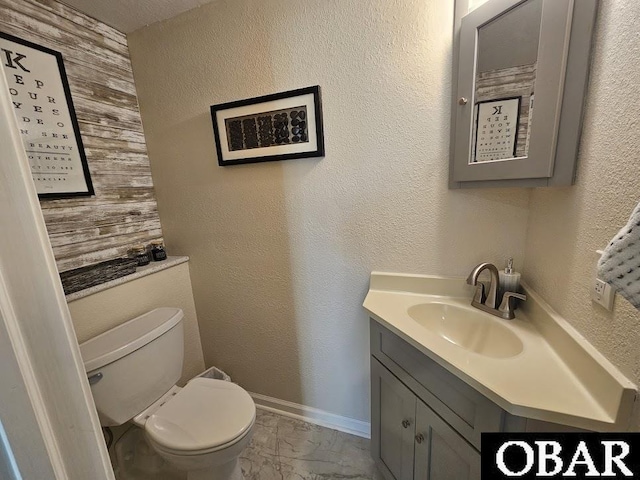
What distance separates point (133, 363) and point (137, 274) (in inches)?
17.0

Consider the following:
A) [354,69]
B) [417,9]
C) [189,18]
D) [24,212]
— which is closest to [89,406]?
[24,212]

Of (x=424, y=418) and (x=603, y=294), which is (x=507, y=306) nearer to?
(x=603, y=294)

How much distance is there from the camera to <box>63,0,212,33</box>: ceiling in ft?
4.18

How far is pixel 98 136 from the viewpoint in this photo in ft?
4.59

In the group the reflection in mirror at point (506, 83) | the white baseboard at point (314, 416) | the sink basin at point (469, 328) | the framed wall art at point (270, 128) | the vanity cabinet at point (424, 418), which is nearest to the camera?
the vanity cabinet at point (424, 418)

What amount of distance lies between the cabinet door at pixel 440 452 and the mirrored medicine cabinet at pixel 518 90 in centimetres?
83

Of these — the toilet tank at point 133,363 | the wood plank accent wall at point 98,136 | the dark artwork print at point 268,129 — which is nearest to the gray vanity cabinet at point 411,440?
the toilet tank at point 133,363

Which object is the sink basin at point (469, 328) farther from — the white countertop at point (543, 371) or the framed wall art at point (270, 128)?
the framed wall art at point (270, 128)

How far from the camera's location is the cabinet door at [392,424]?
103cm

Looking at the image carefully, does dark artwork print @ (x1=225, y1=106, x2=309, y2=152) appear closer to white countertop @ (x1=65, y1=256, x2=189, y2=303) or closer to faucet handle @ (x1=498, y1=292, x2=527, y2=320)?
white countertop @ (x1=65, y1=256, x2=189, y2=303)

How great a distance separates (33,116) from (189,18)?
834 millimetres

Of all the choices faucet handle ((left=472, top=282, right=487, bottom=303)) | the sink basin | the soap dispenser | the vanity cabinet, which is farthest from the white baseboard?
the soap dispenser

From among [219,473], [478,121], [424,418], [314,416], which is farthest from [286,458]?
[478,121]

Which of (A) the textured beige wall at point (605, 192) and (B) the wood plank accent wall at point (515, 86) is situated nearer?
(A) the textured beige wall at point (605, 192)
